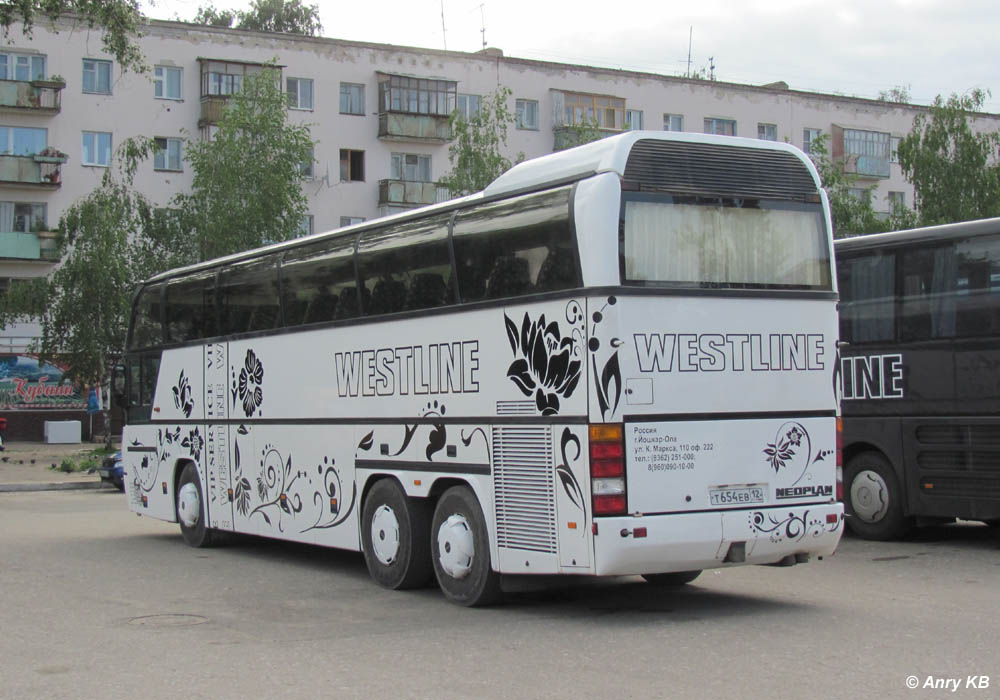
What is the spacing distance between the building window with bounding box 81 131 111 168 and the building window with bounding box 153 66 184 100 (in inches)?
109

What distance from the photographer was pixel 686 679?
7.70 meters

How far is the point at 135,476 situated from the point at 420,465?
25.0ft

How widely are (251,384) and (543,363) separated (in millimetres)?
5622

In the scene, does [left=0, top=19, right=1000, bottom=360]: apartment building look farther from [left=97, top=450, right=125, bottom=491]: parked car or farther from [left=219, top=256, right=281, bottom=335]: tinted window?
[left=219, top=256, right=281, bottom=335]: tinted window

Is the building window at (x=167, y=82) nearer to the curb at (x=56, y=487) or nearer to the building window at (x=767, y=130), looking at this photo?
the curb at (x=56, y=487)

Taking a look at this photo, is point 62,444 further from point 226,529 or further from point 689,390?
point 689,390

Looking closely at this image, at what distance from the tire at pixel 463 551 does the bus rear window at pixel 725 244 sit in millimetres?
2456

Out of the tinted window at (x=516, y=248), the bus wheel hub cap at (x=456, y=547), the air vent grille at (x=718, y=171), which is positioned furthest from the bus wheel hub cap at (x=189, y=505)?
the air vent grille at (x=718, y=171)

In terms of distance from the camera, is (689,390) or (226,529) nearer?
(689,390)

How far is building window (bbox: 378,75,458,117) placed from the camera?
56.6m

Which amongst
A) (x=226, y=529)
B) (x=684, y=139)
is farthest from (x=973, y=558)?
(x=226, y=529)

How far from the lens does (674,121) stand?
211ft

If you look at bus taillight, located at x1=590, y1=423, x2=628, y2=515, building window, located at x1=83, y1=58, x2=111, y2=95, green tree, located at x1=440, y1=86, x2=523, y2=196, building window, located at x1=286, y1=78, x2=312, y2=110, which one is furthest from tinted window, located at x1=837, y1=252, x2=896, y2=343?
building window, located at x1=286, y1=78, x2=312, y2=110

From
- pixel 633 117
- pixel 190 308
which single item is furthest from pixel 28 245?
pixel 190 308
